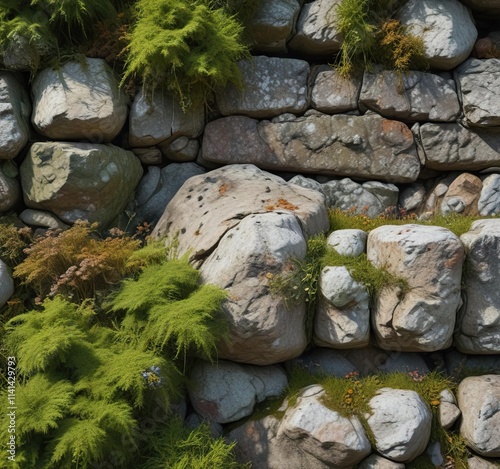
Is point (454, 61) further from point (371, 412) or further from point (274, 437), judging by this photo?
point (274, 437)

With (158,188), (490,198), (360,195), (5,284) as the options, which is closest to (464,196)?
(490,198)

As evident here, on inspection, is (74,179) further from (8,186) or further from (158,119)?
(158,119)

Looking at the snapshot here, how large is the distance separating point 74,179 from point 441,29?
5370 mm

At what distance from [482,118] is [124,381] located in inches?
228

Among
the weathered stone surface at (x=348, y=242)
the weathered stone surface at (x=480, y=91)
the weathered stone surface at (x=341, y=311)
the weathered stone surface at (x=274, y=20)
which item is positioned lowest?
the weathered stone surface at (x=341, y=311)

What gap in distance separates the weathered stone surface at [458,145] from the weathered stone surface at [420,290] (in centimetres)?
205

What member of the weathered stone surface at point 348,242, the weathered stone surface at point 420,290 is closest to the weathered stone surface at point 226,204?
the weathered stone surface at point 348,242

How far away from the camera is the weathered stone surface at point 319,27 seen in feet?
25.4

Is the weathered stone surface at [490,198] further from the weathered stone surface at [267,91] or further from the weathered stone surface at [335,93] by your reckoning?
the weathered stone surface at [267,91]

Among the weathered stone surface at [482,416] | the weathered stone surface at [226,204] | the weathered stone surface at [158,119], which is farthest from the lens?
the weathered stone surface at [158,119]

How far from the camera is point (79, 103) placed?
691 centimetres

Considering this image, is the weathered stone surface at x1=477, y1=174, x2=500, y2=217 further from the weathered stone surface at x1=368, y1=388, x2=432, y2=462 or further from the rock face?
the weathered stone surface at x1=368, y1=388, x2=432, y2=462

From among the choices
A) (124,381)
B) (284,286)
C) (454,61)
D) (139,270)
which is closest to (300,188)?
(284,286)

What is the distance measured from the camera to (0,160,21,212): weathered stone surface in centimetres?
696
